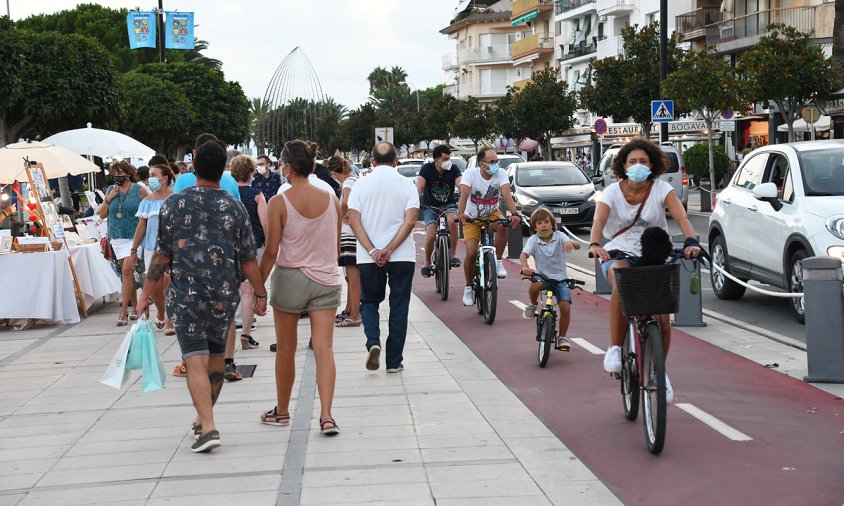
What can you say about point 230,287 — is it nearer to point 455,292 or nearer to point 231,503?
point 231,503

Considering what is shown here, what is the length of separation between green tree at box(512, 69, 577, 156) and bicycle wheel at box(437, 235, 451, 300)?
49.4 metres

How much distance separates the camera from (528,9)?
88.8m

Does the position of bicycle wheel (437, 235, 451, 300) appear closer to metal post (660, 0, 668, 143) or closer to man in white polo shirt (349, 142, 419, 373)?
man in white polo shirt (349, 142, 419, 373)

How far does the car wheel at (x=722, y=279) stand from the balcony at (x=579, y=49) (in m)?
60.5

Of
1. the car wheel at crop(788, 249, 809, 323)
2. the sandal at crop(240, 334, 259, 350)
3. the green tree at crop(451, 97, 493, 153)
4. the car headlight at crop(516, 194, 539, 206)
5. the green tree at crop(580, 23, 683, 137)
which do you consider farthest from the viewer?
the green tree at crop(451, 97, 493, 153)

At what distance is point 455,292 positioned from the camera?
1561cm

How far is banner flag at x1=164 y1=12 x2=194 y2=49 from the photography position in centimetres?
4775

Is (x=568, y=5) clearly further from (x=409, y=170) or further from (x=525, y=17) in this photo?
(x=409, y=170)

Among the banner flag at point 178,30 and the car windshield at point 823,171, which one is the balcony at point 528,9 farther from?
the car windshield at point 823,171

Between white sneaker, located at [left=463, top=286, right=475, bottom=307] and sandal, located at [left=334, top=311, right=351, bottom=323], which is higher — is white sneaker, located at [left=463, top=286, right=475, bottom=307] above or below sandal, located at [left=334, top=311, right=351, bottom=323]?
above

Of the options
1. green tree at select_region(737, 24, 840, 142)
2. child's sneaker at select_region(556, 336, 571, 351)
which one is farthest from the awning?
child's sneaker at select_region(556, 336, 571, 351)

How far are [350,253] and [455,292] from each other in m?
3.65

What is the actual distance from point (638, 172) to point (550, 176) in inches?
763

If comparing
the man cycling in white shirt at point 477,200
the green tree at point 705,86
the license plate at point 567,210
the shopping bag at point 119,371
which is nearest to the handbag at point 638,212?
the shopping bag at point 119,371
